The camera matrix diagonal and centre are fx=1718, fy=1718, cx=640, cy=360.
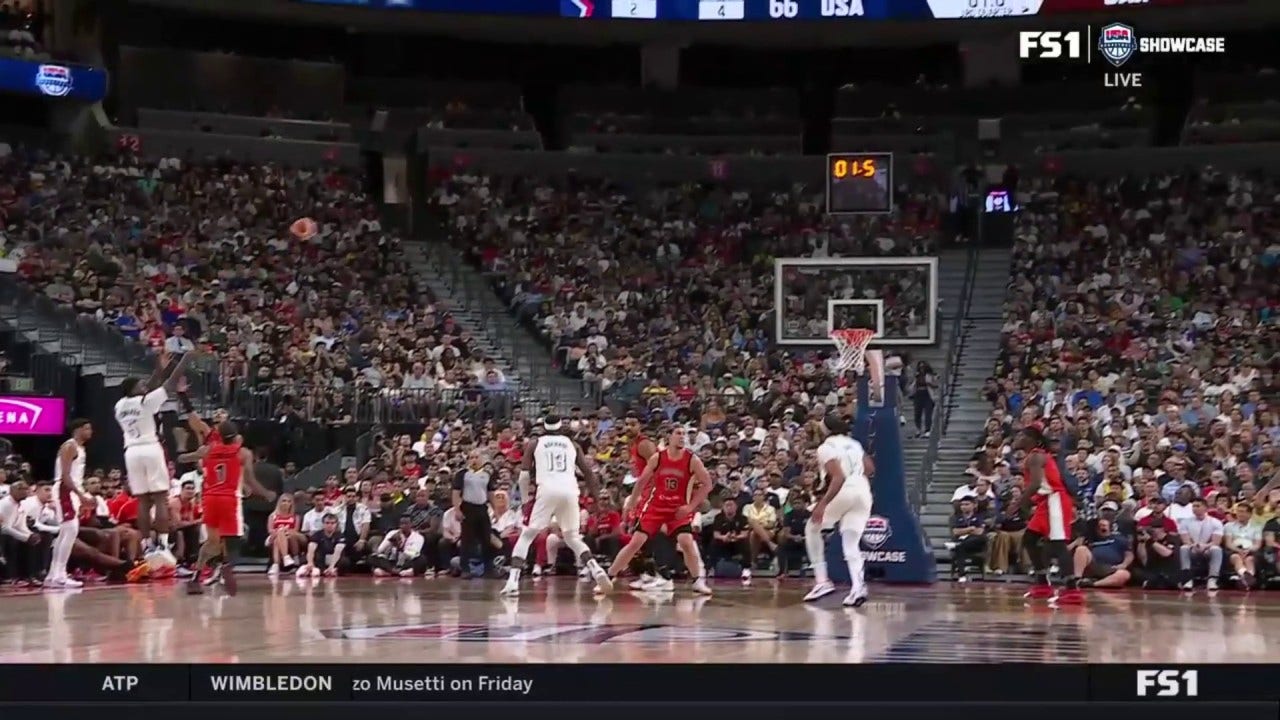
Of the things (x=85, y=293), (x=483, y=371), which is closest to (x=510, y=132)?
(x=483, y=371)

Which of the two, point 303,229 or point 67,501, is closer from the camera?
point 67,501

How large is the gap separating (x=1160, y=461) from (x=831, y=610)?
790 cm

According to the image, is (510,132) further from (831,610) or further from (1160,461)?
(831,610)

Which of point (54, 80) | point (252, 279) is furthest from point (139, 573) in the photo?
point (54, 80)

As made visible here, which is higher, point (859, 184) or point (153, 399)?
point (859, 184)

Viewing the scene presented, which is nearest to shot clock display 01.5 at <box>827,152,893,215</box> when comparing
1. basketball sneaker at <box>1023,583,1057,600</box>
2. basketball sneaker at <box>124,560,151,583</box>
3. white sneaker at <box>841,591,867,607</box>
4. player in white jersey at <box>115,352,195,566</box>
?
basketball sneaker at <box>1023,583,1057,600</box>

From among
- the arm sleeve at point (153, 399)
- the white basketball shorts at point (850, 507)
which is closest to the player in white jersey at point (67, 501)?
the arm sleeve at point (153, 399)

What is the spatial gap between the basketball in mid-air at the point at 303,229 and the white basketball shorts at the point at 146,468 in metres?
15.9

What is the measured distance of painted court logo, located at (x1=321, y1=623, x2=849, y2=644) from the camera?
504 inches

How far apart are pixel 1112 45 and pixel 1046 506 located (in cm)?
1925

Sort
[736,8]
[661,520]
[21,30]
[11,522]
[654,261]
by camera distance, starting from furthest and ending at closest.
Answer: [654,261] < [736,8] < [21,30] < [11,522] < [661,520]

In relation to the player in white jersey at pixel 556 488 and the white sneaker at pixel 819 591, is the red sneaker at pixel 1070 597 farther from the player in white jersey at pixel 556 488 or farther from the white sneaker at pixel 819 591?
the player in white jersey at pixel 556 488

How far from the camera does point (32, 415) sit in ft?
83.1
